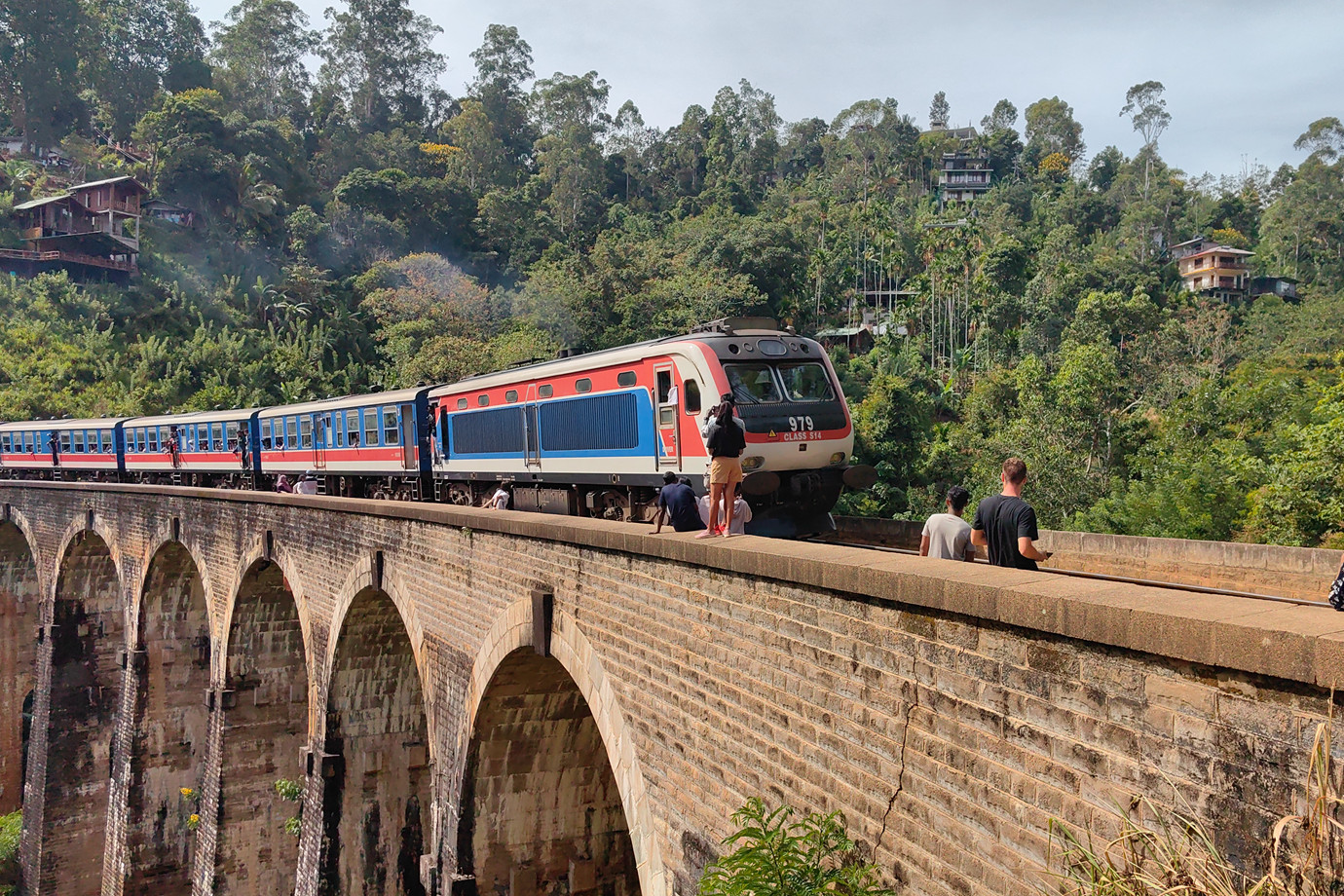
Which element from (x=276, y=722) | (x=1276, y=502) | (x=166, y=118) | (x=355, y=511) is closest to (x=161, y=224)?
(x=166, y=118)

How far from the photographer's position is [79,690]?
2395 centimetres

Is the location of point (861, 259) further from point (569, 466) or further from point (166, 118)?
point (569, 466)

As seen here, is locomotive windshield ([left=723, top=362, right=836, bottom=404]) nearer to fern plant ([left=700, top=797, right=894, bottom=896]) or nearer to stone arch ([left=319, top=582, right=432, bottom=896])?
fern plant ([left=700, top=797, right=894, bottom=896])

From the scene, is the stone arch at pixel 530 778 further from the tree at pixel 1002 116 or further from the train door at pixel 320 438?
the tree at pixel 1002 116

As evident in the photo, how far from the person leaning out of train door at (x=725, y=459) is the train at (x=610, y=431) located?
0.62m

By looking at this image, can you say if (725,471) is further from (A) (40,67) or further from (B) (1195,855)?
(A) (40,67)

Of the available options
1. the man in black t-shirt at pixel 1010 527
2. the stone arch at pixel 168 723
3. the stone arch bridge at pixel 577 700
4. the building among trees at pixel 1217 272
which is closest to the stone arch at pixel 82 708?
the stone arch bridge at pixel 577 700

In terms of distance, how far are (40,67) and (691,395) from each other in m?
75.7

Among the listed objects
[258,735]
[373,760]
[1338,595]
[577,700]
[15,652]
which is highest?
[1338,595]

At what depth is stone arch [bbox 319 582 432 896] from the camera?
14242 millimetres

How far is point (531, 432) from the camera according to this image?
1284cm

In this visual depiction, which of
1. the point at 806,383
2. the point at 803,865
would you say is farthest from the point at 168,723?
the point at 803,865

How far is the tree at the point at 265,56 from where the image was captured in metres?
82.5

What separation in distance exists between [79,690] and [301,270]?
3550 cm
